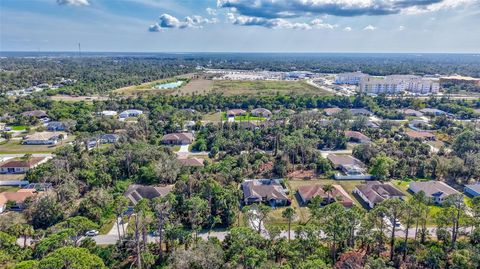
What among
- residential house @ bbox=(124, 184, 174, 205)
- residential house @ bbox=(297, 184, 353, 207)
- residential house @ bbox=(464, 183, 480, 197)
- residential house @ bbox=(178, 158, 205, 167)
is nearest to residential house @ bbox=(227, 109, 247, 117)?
residential house @ bbox=(178, 158, 205, 167)

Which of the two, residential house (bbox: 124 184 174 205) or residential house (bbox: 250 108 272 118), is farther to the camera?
residential house (bbox: 250 108 272 118)

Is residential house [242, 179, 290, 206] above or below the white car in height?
above

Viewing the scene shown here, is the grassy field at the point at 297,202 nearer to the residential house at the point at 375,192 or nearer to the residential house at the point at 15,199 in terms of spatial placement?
the residential house at the point at 375,192

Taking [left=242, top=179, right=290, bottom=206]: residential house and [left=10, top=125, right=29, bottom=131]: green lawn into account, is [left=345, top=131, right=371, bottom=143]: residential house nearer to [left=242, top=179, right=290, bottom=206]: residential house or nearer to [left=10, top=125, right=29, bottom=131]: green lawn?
[left=242, top=179, right=290, bottom=206]: residential house

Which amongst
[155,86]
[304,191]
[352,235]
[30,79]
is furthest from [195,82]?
[352,235]

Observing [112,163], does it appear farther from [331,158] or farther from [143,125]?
[331,158]

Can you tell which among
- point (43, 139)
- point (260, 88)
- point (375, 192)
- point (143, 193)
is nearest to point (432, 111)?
point (260, 88)
